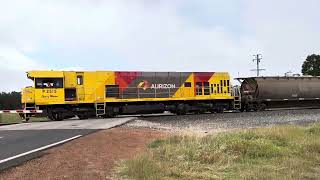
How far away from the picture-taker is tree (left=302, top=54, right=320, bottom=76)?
104625 mm

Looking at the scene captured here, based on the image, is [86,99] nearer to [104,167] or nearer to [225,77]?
[225,77]

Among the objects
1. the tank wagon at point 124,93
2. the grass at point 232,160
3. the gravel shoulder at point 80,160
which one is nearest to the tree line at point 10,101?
the tank wagon at point 124,93

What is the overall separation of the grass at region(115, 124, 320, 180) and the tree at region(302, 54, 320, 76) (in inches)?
3582

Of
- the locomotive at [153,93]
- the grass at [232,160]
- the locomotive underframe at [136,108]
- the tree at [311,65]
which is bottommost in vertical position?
the grass at [232,160]

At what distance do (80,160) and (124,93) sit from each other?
85.1 feet

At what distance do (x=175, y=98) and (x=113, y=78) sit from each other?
512cm

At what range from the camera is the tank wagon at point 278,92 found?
141 feet

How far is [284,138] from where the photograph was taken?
56.4 ft

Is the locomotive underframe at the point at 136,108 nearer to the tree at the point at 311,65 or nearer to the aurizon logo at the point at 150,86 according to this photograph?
the aurizon logo at the point at 150,86

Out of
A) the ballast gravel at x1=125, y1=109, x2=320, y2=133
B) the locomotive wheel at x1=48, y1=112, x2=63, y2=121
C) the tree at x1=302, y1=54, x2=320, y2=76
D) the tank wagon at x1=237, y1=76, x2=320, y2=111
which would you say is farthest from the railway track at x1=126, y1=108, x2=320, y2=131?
the tree at x1=302, y1=54, x2=320, y2=76

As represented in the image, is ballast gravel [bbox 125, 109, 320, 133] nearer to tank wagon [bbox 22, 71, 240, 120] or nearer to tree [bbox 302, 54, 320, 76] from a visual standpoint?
tank wagon [bbox 22, 71, 240, 120]

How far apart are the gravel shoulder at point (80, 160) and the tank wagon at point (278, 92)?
1015 inches

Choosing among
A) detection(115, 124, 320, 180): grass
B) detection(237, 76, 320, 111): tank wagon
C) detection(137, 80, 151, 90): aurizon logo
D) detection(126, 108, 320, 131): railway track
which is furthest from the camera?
detection(237, 76, 320, 111): tank wagon

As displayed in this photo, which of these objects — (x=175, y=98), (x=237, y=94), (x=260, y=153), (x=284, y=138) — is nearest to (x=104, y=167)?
(x=260, y=153)
